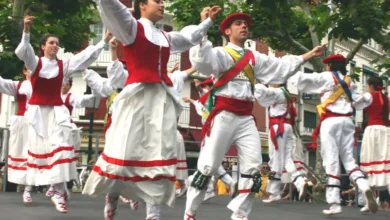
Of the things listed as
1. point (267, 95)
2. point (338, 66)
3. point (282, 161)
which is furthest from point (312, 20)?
point (338, 66)

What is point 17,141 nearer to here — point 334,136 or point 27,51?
point 27,51

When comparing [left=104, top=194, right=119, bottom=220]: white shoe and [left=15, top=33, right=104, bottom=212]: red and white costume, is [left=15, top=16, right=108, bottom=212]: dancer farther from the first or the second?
[left=104, top=194, right=119, bottom=220]: white shoe

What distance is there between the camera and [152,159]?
5.47m

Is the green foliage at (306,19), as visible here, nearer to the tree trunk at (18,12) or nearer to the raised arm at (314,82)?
the raised arm at (314,82)

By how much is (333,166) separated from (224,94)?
8.42ft

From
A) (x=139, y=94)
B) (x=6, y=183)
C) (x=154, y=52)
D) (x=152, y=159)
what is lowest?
(x=6, y=183)

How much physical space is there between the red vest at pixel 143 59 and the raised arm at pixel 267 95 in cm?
415

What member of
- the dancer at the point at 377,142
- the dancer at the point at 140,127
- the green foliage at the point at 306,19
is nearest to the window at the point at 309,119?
the green foliage at the point at 306,19

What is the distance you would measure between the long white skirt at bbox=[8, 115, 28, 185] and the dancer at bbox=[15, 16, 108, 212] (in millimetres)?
1614

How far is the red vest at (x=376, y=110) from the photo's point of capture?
1005 centimetres

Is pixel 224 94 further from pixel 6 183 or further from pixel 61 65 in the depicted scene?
pixel 6 183

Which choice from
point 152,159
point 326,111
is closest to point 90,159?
point 326,111

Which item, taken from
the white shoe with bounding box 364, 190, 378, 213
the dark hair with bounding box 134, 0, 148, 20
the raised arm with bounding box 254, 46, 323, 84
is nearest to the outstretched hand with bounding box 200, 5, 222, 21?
the dark hair with bounding box 134, 0, 148, 20

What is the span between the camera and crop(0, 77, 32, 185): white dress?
973cm
